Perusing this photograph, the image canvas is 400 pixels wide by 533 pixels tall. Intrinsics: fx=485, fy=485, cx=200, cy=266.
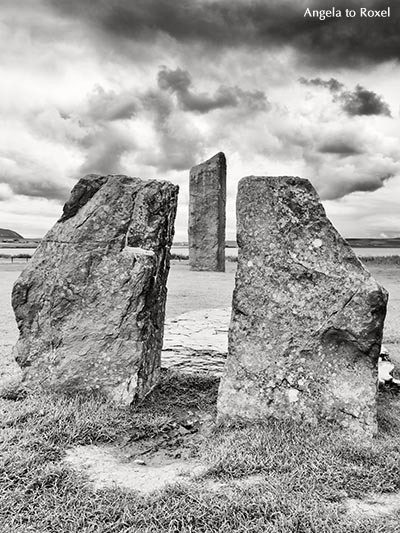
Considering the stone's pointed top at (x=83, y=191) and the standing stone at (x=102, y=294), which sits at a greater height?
the stone's pointed top at (x=83, y=191)

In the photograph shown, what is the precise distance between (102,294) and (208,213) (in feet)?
51.8

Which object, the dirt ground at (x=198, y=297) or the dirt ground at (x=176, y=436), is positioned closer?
the dirt ground at (x=176, y=436)

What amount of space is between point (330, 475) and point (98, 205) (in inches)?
158

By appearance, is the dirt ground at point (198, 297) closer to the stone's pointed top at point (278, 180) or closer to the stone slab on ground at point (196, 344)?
the stone slab on ground at point (196, 344)

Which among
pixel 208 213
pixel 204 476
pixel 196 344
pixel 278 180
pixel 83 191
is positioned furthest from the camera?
pixel 208 213

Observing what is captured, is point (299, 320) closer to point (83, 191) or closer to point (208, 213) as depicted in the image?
point (83, 191)

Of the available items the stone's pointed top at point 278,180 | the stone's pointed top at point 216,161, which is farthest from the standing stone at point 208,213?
the stone's pointed top at point 278,180

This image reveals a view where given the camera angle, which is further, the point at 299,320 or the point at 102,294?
the point at 102,294

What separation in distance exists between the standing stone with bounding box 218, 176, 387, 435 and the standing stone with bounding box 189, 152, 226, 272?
15959mm

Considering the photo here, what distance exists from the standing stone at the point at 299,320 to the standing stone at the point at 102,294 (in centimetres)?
117

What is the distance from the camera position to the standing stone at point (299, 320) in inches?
195

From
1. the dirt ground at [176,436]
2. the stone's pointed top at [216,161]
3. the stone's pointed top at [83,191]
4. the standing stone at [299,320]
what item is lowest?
the dirt ground at [176,436]

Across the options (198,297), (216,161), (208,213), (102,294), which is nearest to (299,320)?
(102,294)

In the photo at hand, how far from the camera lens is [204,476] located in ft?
13.6
